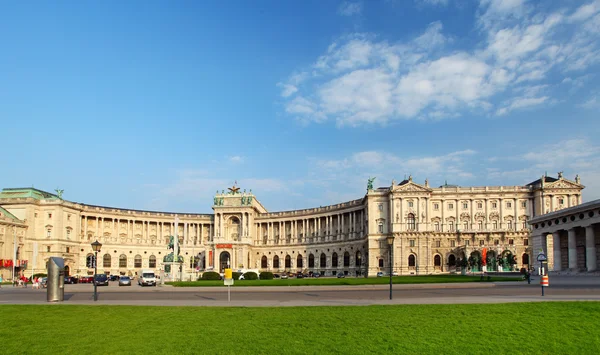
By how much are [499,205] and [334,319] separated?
99185 mm

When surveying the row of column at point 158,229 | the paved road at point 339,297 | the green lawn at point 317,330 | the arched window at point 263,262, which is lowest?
the arched window at point 263,262

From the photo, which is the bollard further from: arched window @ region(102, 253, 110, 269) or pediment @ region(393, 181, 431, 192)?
arched window @ region(102, 253, 110, 269)

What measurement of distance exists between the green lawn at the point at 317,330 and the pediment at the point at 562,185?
90887 mm

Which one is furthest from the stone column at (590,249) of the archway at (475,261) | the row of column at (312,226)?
the row of column at (312,226)

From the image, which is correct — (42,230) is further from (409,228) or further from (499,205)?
(499,205)

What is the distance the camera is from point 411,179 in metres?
113

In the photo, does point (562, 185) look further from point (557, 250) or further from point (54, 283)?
point (54, 283)

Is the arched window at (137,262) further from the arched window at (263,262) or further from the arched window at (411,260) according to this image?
the arched window at (411,260)

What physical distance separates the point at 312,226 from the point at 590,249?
8029cm

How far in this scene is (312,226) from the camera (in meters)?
139

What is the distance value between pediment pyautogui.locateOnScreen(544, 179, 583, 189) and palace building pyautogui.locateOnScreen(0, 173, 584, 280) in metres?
0.21

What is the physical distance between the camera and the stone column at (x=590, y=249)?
65.8 meters

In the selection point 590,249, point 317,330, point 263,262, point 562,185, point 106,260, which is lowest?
point 263,262

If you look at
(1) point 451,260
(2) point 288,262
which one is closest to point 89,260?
(2) point 288,262
